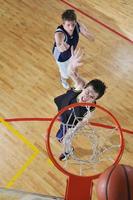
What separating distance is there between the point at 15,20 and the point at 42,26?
474mm

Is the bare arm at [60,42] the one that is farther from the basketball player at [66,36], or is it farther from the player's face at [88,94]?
the player's face at [88,94]

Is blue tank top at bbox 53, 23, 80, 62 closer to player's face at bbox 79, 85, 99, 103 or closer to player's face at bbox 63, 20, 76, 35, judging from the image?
player's face at bbox 63, 20, 76, 35

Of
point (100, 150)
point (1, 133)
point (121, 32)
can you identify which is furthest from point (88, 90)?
point (121, 32)

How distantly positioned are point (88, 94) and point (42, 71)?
1.85 meters

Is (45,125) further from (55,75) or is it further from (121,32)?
(121,32)

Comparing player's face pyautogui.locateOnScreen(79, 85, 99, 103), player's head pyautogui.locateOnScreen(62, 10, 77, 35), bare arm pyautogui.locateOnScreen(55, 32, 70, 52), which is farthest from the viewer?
bare arm pyautogui.locateOnScreen(55, 32, 70, 52)

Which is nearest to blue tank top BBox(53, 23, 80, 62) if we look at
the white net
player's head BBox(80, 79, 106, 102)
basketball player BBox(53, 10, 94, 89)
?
basketball player BBox(53, 10, 94, 89)

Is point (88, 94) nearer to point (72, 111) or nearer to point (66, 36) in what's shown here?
point (72, 111)

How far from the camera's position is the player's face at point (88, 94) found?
471cm

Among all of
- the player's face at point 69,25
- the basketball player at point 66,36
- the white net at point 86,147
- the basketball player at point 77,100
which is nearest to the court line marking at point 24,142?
the white net at point 86,147

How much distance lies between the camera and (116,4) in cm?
758

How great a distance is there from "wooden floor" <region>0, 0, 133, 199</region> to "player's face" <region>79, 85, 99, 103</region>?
45.2 inches

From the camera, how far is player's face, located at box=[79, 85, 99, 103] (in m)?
4.71

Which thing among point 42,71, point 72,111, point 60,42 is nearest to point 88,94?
point 72,111
